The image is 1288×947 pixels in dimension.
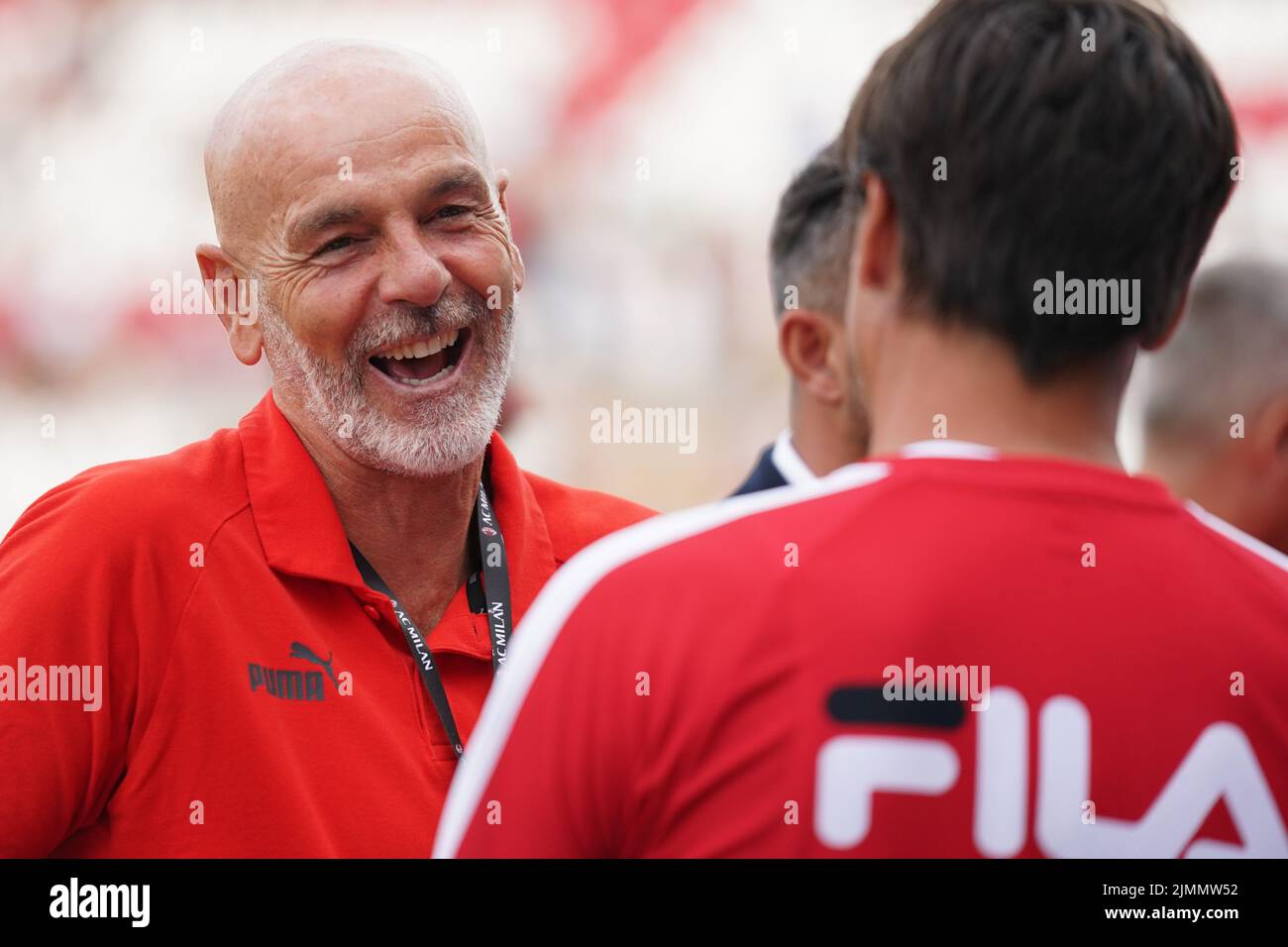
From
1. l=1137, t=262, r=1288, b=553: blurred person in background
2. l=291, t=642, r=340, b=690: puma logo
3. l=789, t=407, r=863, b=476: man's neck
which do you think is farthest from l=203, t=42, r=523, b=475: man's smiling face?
l=1137, t=262, r=1288, b=553: blurred person in background

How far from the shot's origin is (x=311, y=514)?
95.7 inches

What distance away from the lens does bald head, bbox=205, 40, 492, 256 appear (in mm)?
2557

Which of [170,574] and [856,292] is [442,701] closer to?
[170,574]

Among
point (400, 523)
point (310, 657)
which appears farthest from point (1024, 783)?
point (400, 523)

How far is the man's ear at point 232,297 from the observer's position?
2.72 metres

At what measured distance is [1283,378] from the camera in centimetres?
263

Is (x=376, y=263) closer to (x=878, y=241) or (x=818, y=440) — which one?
(x=818, y=440)

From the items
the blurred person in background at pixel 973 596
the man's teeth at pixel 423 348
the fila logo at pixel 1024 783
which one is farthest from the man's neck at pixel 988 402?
the man's teeth at pixel 423 348

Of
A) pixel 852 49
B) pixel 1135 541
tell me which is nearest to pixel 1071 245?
pixel 1135 541

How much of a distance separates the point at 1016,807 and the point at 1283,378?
174 cm

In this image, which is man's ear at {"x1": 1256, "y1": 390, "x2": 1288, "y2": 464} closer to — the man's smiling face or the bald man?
the bald man

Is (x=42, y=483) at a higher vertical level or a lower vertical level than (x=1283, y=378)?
higher

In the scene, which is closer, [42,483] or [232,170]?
[232,170]

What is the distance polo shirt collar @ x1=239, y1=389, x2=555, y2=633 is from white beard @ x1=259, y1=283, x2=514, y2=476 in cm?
8
